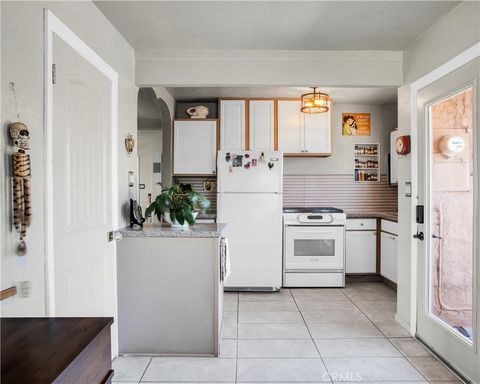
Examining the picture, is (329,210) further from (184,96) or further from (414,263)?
(184,96)

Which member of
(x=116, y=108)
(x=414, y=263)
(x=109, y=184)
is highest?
(x=116, y=108)

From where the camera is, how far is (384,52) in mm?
2848

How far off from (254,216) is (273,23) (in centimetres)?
218

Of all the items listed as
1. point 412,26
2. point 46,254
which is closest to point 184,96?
point 412,26

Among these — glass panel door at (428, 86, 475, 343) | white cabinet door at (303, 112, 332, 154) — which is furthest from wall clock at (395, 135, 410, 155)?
white cabinet door at (303, 112, 332, 154)

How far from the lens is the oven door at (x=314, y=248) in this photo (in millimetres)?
4070

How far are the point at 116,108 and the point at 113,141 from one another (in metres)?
0.25

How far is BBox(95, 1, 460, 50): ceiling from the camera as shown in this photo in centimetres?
211

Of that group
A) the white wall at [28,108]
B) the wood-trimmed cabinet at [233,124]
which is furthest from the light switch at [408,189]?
the white wall at [28,108]

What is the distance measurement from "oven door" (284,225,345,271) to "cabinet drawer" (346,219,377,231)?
22cm

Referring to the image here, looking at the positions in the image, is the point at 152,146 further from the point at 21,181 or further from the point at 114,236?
the point at 21,181

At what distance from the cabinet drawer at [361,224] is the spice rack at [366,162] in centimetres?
72

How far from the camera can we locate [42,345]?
0.88 meters

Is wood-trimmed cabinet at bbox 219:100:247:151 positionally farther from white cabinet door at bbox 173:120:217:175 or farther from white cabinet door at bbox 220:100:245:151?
white cabinet door at bbox 173:120:217:175
